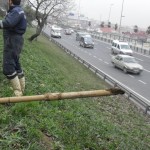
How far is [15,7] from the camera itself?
6852mm

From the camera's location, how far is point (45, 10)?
130ft

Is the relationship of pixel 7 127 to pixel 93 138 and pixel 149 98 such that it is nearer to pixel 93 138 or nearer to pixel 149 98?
pixel 93 138

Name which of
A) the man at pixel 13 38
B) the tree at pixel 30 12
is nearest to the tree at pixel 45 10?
the tree at pixel 30 12

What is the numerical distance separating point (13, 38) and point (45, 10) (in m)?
33.0

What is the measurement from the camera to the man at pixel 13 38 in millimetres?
6785

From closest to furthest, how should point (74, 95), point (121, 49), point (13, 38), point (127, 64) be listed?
1. point (74, 95)
2. point (13, 38)
3. point (127, 64)
4. point (121, 49)

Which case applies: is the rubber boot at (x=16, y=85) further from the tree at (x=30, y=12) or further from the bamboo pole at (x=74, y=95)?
the tree at (x=30, y=12)

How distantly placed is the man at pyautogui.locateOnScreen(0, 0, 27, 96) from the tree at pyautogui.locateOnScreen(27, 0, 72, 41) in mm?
29856

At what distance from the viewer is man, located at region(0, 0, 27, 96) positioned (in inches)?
267

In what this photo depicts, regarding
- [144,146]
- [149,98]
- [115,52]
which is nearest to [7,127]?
[144,146]

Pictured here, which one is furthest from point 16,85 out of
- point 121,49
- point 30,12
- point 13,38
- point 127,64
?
point 30,12

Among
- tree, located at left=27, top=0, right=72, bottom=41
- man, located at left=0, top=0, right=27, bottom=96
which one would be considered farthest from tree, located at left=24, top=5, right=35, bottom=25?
man, located at left=0, top=0, right=27, bottom=96

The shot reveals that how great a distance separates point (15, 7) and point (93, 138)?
3.01 metres

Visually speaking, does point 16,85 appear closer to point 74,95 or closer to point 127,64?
point 74,95
